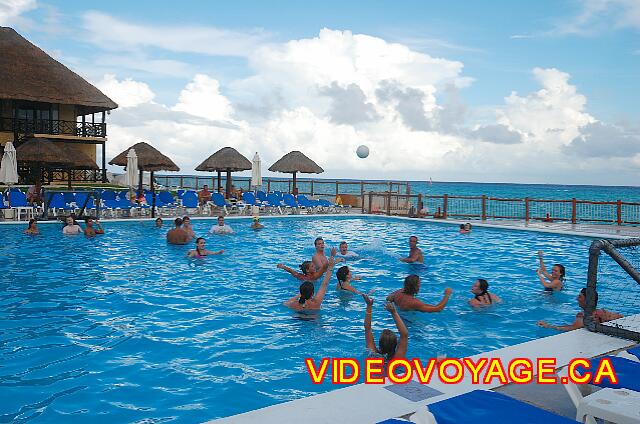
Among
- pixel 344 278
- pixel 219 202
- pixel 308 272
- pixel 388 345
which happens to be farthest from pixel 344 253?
pixel 219 202

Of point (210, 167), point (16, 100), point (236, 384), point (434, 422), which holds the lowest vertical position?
point (236, 384)

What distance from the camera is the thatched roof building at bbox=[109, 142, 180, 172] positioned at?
22.3 m

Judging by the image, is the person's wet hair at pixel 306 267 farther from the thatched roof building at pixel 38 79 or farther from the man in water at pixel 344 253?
the thatched roof building at pixel 38 79

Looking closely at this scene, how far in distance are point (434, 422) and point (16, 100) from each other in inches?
1300

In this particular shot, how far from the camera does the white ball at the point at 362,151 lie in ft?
75.1

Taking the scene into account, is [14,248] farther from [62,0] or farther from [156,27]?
[62,0]

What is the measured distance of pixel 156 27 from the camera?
53.9ft

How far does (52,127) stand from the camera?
30.8 m

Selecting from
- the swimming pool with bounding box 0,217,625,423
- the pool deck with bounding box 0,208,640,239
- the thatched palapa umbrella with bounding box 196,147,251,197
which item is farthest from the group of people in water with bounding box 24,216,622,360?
the thatched palapa umbrella with bounding box 196,147,251,197

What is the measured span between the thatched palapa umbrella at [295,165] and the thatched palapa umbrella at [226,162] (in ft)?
5.29

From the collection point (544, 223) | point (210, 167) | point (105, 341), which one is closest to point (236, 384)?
point (105, 341)

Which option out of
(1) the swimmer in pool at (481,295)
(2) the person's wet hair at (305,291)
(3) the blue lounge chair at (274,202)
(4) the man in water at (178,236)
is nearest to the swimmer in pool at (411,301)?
(1) the swimmer in pool at (481,295)

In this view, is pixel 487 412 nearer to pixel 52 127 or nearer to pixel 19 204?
pixel 19 204

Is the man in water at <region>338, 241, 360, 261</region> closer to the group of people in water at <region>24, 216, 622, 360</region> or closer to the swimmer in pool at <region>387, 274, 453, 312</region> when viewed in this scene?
the group of people in water at <region>24, 216, 622, 360</region>
